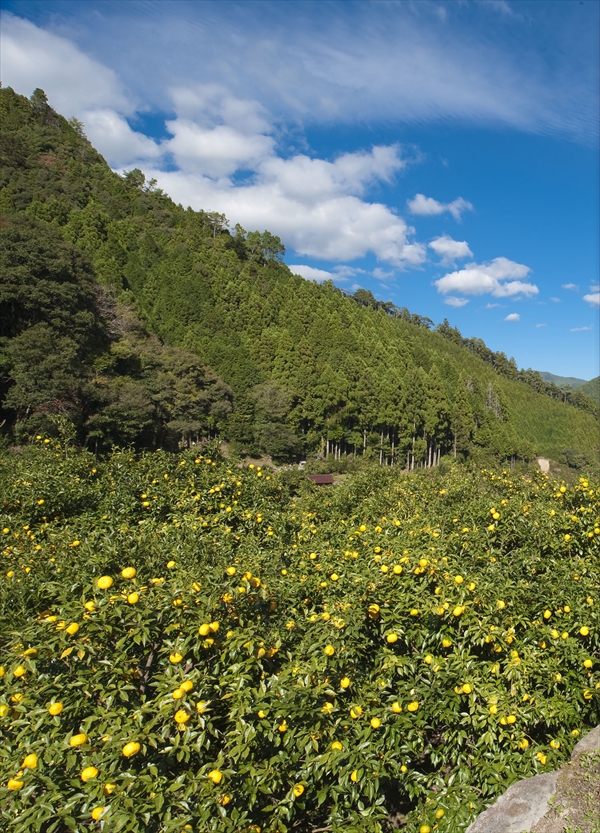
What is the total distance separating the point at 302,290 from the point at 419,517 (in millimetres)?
46206

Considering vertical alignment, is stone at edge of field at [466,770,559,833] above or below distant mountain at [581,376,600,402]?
below

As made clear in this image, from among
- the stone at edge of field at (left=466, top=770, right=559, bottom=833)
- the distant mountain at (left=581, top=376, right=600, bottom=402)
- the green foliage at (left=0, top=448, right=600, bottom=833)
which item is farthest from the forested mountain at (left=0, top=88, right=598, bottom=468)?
the distant mountain at (left=581, top=376, right=600, bottom=402)

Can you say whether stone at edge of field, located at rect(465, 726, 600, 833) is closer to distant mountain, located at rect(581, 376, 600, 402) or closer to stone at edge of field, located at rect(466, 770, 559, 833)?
stone at edge of field, located at rect(466, 770, 559, 833)

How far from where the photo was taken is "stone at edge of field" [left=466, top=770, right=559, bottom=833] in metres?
1.92

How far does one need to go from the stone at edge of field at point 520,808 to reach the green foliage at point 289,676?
91 millimetres

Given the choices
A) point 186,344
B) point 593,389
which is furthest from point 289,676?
point 593,389

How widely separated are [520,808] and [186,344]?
3439 cm

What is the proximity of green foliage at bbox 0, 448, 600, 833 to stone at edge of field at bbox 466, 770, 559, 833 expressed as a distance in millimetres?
91

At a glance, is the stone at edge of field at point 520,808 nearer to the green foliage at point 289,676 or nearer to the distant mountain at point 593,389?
the green foliage at point 289,676

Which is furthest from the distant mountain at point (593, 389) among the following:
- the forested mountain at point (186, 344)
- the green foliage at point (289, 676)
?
the green foliage at point (289, 676)

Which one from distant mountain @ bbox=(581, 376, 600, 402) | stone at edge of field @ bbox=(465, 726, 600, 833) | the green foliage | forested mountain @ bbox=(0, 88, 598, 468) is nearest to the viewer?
the green foliage

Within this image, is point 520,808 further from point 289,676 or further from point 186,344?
point 186,344

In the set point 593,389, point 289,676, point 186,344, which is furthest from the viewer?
point 593,389

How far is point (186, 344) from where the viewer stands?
34125 mm
